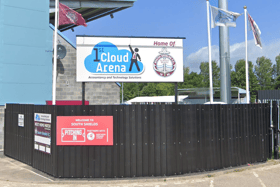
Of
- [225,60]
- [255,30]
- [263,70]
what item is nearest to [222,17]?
[255,30]

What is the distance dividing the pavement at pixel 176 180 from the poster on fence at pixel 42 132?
902 mm

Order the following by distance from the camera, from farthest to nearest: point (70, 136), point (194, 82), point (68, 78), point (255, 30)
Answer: point (194, 82) < point (68, 78) < point (255, 30) < point (70, 136)

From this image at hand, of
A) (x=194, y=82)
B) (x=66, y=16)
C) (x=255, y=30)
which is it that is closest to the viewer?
(x=66, y=16)

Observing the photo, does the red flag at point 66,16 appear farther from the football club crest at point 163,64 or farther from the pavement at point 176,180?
the pavement at point 176,180

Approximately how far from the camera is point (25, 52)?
14562 mm

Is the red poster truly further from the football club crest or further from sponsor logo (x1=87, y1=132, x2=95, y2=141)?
the football club crest

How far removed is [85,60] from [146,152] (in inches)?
207

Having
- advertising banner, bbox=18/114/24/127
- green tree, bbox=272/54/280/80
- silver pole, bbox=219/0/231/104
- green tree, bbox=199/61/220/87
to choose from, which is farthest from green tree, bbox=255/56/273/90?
advertising banner, bbox=18/114/24/127

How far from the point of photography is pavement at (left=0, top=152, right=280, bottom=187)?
767 centimetres

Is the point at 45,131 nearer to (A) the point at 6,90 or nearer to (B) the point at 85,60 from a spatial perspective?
(B) the point at 85,60

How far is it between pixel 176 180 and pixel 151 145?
52.0 inches

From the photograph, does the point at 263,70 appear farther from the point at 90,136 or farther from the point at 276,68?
the point at 90,136

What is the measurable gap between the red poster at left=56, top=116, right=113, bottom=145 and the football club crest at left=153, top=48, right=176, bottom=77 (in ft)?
14.5

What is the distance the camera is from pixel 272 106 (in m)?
11.1
